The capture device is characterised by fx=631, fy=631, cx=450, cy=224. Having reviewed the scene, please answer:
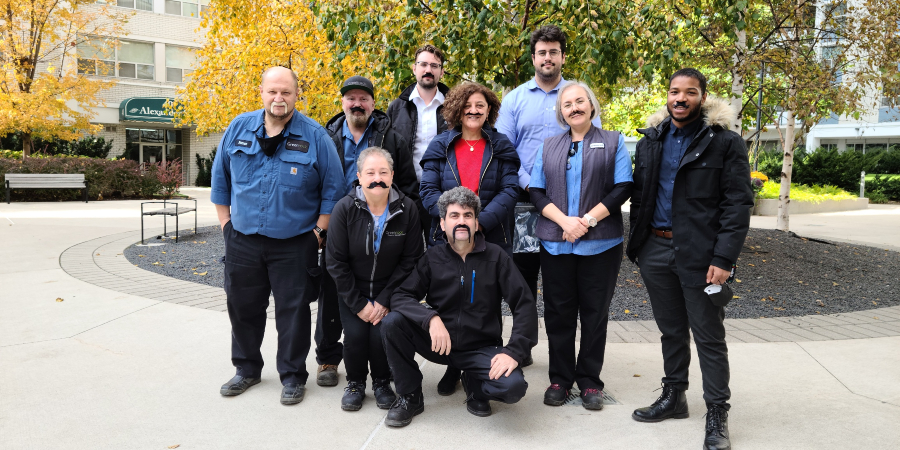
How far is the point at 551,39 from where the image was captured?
4.04m

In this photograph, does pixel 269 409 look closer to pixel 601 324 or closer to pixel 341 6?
pixel 601 324

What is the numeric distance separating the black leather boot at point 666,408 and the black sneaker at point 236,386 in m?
2.31

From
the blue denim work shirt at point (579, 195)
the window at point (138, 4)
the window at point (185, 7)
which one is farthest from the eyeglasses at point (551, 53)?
the window at point (138, 4)

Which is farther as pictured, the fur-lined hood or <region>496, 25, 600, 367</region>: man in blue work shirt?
<region>496, 25, 600, 367</region>: man in blue work shirt

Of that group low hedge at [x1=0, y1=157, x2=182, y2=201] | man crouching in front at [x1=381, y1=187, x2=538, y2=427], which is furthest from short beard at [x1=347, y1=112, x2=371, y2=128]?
low hedge at [x1=0, y1=157, x2=182, y2=201]

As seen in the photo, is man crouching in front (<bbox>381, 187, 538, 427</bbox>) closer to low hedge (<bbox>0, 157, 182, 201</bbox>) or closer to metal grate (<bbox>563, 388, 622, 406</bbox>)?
metal grate (<bbox>563, 388, 622, 406</bbox>)

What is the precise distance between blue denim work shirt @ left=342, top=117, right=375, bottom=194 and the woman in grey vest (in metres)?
1.16

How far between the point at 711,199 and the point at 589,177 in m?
0.68

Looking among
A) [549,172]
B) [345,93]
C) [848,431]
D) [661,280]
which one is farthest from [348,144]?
[848,431]

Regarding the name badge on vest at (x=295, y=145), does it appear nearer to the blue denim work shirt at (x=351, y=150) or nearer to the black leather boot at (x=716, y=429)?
the blue denim work shirt at (x=351, y=150)

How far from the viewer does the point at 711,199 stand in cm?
326

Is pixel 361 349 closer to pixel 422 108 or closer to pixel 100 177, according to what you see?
pixel 422 108

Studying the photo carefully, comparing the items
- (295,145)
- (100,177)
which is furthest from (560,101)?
(100,177)

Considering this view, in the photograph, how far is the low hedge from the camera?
17500 millimetres
